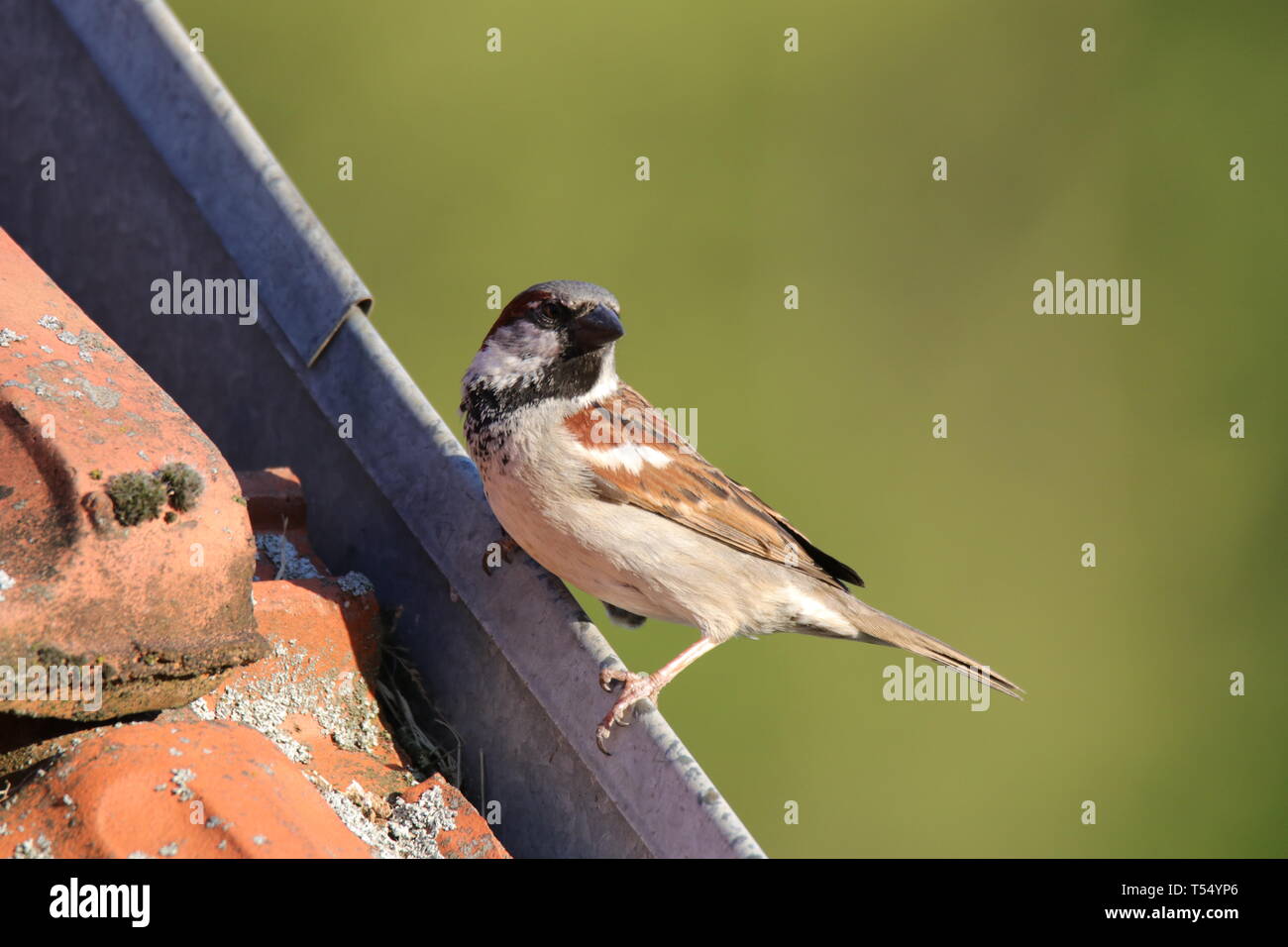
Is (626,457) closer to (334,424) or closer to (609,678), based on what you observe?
(334,424)

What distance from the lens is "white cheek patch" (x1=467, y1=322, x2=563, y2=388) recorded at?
353 cm

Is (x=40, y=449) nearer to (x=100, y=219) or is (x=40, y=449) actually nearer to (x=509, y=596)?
(x=509, y=596)

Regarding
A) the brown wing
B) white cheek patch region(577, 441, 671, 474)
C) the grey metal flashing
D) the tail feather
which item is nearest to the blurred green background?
the tail feather

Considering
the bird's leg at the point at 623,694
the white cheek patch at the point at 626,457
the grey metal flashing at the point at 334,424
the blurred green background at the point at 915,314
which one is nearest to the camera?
the bird's leg at the point at 623,694

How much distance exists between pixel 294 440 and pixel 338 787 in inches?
39.2

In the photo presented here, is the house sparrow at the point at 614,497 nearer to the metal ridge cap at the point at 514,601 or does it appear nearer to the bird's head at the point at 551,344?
the bird's head at the point at 551,344

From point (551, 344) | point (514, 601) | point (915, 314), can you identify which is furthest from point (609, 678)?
point (915, 314)

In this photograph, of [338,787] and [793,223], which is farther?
[793,223]

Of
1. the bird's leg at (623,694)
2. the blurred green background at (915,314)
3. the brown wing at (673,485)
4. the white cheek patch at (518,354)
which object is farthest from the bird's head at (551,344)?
the blurred green background at (915,314)

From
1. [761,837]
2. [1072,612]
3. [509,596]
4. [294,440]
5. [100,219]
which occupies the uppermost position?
[100,219]

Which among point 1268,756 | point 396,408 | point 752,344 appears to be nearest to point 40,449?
point 396,408

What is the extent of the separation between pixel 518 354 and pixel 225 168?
0.78 meters

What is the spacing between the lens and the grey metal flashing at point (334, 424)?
8.99ft
